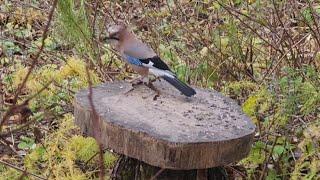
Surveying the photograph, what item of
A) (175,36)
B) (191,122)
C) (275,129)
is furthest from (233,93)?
(191,122)

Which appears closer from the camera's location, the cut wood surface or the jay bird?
the cut wood surface

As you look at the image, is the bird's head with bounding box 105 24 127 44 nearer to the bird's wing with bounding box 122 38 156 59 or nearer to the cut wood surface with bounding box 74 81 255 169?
the bird's wing with bounding box 122 38 156 59

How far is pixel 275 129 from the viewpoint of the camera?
13.7 ft

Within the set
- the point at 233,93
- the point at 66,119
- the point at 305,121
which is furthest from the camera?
the point at 233,93

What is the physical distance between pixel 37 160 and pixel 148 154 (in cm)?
147

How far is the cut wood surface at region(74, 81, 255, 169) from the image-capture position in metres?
2.97

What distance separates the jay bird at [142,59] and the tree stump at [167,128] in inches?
3.9

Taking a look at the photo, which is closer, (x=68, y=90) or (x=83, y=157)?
(x=83, y=157)

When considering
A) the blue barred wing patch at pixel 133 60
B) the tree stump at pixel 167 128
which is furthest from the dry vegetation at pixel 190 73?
the blue barred wing patch at pixel 133 60

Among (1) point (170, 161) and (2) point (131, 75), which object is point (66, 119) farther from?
(1) point (170, 161)

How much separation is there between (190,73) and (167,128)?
1798 mm

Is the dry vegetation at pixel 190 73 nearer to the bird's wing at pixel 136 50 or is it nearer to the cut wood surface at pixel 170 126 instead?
the cut wood surface at pixel 170 126

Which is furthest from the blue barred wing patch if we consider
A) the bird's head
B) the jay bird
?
the bird's head

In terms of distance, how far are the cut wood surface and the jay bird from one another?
10 cm
